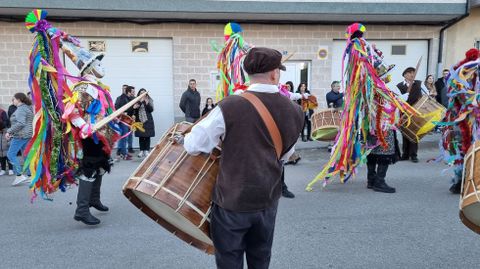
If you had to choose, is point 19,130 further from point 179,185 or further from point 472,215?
point 472,215

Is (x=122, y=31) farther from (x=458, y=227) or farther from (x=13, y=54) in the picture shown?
(x=458, y=227)

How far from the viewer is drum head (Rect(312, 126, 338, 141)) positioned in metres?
6.46

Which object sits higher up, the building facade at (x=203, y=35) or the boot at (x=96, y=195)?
the building facade at (x=203, y=35)

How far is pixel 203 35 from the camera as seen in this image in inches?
378

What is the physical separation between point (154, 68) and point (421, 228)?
725 centimetres

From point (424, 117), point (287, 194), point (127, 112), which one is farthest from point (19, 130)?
point (424, 117)

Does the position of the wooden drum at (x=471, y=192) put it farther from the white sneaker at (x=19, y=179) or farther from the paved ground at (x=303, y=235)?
the white sneaker at (x=19, y=179)

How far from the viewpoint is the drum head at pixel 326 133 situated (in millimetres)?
6465

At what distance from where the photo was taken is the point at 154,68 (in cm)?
966

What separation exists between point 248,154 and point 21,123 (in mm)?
5595

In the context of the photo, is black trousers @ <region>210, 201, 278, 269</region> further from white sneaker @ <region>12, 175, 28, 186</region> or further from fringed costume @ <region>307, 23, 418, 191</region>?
white sneaker @ <region>12, 175, 28, 186</region>

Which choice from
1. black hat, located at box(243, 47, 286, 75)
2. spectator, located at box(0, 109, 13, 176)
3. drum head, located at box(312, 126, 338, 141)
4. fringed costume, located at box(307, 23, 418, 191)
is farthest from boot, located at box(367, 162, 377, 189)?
spectator, located at box(0, 109, 13, 176)

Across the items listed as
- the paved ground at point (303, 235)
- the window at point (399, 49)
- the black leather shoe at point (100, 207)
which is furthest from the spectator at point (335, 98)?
the black leather shoe at point (100, 207)

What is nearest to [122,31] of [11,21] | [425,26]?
[11,21]
